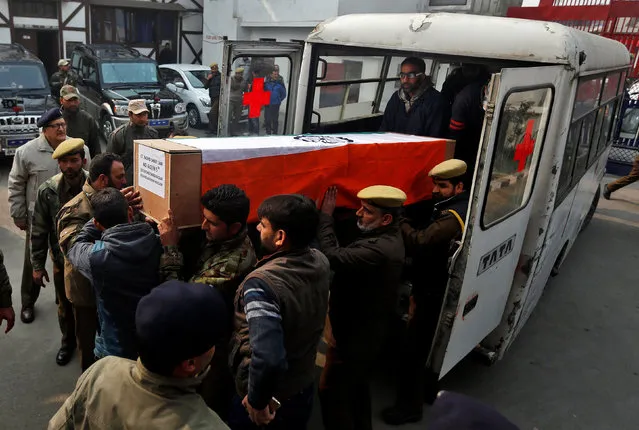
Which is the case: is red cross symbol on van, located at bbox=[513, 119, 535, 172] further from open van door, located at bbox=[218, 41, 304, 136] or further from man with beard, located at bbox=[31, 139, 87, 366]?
man with beard, located at bbox=[31, 139, 87, 366]

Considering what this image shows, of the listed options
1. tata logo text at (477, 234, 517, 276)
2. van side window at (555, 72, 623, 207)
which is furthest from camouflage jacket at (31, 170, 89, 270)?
van side window at (555, 72, 623, 207)

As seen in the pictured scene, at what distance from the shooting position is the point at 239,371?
7.54 ft

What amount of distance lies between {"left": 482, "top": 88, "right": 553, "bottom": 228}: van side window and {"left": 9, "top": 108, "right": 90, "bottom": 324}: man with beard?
3.69m

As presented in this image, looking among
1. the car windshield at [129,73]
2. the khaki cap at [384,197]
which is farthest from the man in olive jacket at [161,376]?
the car windshield at [129,73]

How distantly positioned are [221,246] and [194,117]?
1132 cm

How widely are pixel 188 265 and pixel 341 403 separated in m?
1.23

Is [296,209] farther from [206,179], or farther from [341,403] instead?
[341,403]

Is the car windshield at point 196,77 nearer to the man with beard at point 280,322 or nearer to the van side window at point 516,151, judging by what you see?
the van side window at point 516,151

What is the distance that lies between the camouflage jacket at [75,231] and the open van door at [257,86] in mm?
1600

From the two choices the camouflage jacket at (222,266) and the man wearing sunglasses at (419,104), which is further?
the man wearing sunglasses at (419,104)

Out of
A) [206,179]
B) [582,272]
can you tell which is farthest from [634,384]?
[206,179]

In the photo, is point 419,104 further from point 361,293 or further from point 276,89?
point 361,293

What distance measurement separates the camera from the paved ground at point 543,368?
11.8 feet

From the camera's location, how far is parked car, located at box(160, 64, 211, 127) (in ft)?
42.1
